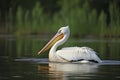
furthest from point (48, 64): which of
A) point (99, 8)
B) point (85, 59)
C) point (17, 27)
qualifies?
point (99, 8)

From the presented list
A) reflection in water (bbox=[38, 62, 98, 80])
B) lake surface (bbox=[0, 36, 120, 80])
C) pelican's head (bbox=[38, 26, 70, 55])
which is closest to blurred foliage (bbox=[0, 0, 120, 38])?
pelican's head (bbox=[38, 26, 70, 55])

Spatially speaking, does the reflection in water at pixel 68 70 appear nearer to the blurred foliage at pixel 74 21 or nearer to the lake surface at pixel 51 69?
the lake surface at pixel 51 69

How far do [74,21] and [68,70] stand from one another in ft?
64.2

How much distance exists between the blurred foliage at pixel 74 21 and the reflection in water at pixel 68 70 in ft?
54.7

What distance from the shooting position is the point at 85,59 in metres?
17.9

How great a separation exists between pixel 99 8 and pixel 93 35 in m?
7.38

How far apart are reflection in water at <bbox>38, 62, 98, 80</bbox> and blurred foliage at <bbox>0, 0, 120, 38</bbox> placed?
16.7m

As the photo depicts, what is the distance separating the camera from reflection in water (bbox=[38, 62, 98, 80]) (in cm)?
1416

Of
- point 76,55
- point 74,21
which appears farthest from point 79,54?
point 74,21

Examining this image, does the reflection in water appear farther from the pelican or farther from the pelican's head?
the pelican's head

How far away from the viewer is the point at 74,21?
115ft

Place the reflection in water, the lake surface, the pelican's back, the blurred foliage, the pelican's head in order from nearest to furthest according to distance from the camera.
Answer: the lake surface
the reflection in water
the pelican's back
the pelican's head
the blurred foliage

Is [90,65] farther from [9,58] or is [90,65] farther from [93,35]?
[93,35]

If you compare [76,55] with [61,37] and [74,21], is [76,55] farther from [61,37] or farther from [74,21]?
[74,21]
